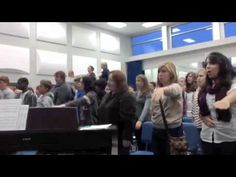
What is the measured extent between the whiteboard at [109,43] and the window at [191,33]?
1903 millimetres

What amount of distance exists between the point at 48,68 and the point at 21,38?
3.29 feet

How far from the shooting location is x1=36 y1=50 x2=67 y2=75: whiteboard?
7.31 m

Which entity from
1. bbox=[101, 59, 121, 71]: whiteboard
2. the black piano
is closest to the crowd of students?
the black piano

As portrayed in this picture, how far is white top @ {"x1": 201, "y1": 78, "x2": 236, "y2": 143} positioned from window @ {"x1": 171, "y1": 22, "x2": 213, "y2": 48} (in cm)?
653

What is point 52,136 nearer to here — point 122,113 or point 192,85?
point 122,113

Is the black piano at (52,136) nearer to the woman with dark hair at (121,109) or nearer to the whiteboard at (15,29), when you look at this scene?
the woman with dark hair at (121,109)

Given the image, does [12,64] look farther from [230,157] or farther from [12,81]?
[230,157]

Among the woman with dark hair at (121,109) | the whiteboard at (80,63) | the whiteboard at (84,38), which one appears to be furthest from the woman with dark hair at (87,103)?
the whiteboard at (84,38)

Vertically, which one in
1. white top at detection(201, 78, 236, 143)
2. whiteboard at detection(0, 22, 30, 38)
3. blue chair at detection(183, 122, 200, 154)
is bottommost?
blue chair at detection(183, 122, 200, 154)

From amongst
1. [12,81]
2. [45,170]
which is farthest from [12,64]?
[45,170]

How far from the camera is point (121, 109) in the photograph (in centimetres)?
248

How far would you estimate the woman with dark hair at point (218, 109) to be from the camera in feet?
5.99

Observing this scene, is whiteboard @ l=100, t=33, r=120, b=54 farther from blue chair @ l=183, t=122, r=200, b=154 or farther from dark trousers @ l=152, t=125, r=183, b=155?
dark trousers @ l=152, t=125, r=183, b=155

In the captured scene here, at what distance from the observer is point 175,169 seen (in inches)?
41.5
